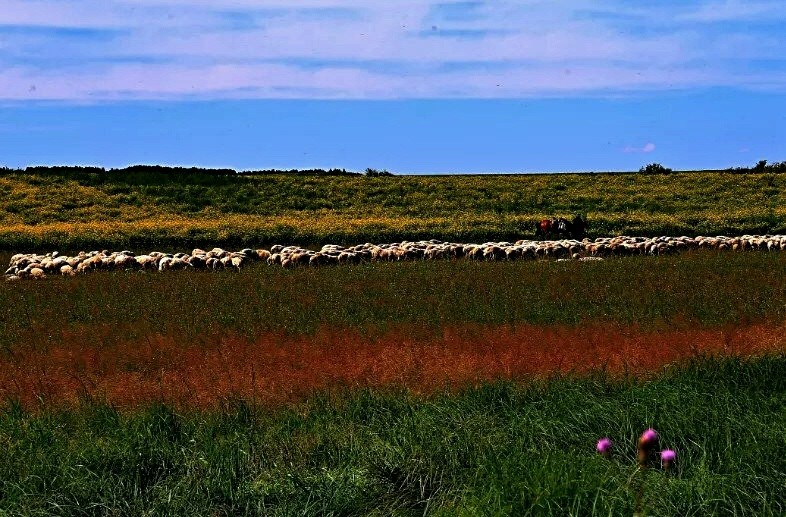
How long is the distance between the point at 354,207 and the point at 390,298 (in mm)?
29561

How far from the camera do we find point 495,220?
39969 mm

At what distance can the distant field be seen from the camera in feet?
119

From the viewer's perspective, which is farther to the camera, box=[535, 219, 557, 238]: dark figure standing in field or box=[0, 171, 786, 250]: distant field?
box=[0, 171, 786, 250]: distant field

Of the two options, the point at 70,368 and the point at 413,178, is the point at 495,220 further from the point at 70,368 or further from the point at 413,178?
the point at 70,368

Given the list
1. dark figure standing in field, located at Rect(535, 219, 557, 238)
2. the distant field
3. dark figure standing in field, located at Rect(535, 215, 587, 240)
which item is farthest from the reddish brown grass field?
the distant field

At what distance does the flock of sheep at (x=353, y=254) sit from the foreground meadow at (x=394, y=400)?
7602 millimetres

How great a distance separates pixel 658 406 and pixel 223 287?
12819 millimetres

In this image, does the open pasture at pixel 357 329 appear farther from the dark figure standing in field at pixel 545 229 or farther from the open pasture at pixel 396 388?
the dark figure standing in field at pixel 545 229

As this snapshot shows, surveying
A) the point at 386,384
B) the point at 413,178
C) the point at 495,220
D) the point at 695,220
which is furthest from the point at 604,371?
the point at 413,178

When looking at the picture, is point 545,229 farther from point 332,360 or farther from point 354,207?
point 332,360

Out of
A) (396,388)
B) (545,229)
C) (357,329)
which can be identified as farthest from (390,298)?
(545,229)

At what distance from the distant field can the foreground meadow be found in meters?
18.0

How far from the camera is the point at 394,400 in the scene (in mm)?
9391

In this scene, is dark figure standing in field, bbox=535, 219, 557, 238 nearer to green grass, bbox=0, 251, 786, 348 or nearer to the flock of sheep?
the flock of sheep
